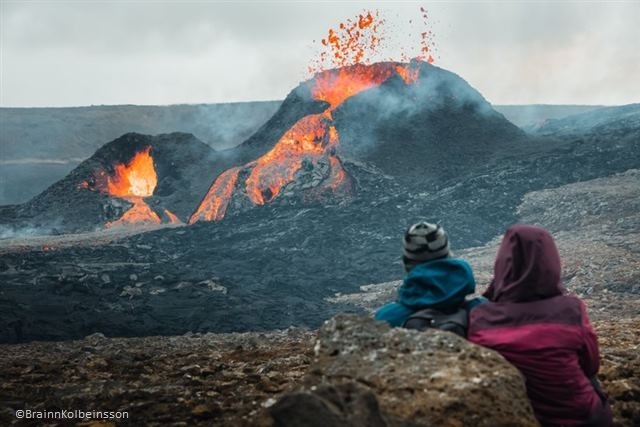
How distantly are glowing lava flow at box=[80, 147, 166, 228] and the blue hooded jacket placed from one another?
3217cm

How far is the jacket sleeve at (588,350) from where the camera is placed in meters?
3.25

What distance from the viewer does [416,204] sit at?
93.0 feet

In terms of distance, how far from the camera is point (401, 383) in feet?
10.5

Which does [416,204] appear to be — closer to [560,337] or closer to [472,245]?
[472,245]

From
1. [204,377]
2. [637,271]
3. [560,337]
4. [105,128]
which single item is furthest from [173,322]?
[105,128]

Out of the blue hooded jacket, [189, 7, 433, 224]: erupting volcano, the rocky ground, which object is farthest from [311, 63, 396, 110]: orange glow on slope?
the blue hooded jacket

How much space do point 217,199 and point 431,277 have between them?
2995 cm

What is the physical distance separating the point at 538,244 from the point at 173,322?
43.1ft

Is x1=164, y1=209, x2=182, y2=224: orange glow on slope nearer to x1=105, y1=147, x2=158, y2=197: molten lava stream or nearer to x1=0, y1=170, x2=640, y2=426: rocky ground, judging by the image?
x1=105, y1=147, x2=158, y2=197: molten lava stream

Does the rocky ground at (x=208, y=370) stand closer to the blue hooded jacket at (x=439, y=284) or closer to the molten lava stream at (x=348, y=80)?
the blue hooded jacket at (x=439, y=284)

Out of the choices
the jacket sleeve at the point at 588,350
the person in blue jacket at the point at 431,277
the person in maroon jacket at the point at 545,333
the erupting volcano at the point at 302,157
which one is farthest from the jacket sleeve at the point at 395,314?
the erupting volcano at the point at 302,157

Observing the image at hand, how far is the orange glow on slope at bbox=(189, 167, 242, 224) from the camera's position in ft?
106

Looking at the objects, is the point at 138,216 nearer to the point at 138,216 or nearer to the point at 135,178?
the point at 138,216

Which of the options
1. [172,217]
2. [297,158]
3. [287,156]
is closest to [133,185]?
[172,217]
